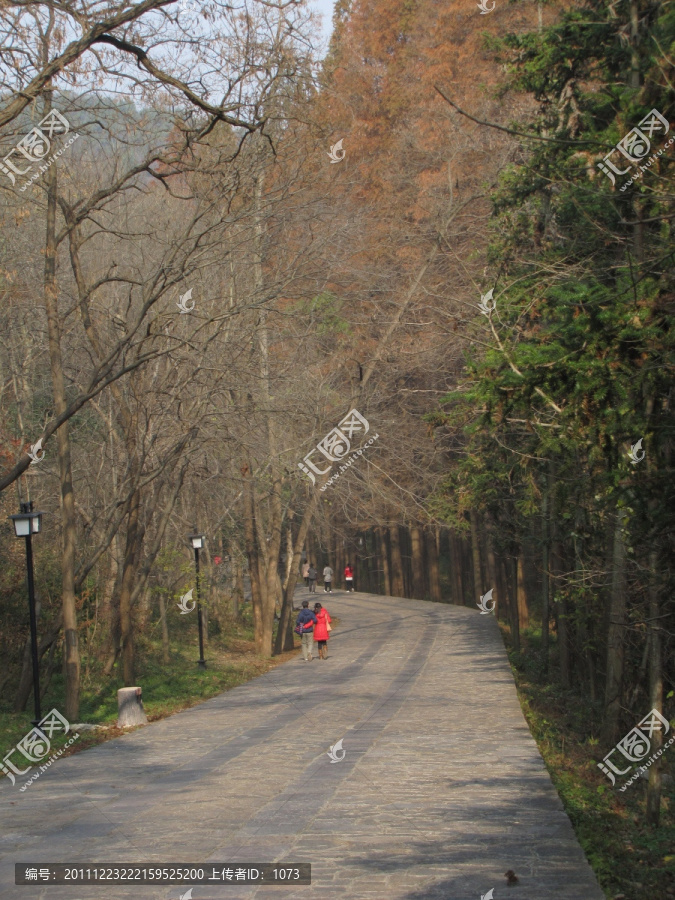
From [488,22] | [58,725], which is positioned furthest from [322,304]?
[488,22]

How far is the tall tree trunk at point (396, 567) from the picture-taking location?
48.5 meters

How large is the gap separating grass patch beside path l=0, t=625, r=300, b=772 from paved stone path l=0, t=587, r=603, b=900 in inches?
28.6

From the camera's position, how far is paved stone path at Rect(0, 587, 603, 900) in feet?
22.6

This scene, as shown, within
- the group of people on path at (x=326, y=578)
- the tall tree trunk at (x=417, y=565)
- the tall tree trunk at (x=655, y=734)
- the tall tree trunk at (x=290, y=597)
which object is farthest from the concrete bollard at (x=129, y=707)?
the group of people on path at (x=326, y=578)

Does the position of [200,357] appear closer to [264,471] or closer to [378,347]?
[264,471]

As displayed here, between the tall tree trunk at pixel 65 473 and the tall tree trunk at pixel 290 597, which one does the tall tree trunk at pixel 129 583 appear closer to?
the tall tree trunk at pixel 65 473

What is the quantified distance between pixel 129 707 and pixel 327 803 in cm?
720

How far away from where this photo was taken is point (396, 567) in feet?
162

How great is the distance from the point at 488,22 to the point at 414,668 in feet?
78.6

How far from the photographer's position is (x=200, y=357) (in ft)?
57.5
